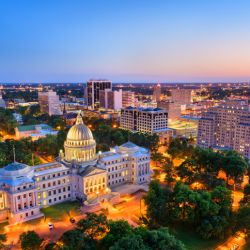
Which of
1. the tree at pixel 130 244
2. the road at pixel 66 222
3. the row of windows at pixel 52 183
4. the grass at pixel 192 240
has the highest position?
the tree at pixel 130 244

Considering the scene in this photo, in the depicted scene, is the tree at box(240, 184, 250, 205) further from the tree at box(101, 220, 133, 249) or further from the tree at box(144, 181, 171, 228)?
the tree at box(101, 220, 133, 249)

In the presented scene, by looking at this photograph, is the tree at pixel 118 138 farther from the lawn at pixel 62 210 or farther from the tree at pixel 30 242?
the tree at pixel 30 242

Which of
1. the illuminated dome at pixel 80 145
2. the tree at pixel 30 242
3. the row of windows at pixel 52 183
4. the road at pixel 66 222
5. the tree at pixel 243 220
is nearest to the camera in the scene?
the tree at pixel 30 242

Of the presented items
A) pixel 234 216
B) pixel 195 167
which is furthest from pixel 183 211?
pixel 195 167

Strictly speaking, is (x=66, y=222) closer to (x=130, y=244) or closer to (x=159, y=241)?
(x=130, y=244)

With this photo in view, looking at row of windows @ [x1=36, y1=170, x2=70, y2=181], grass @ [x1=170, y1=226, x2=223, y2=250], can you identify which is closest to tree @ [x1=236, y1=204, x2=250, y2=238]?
grass @ [x1=170, y1=226, x2=223, y2=250]

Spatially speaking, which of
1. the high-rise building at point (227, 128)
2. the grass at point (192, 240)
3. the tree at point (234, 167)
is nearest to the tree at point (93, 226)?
the grass at point (192, 240)

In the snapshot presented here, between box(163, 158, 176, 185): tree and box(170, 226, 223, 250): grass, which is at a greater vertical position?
box(163, 158, 176, 185): tree

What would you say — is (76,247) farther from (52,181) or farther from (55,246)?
(52,181)
